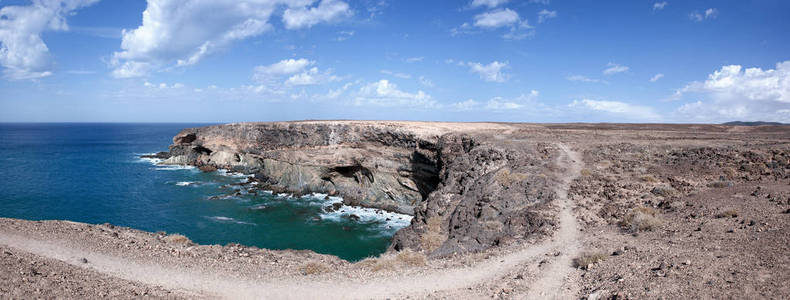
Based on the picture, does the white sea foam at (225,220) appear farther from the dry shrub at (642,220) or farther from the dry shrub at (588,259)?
the dry shrub at (642,220)

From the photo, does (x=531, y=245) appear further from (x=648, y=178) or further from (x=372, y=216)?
(x=372, y=216)

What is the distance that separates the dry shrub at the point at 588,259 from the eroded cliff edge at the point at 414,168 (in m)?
3.17

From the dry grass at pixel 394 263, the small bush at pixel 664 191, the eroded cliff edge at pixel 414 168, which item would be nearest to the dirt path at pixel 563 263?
the eroded cliff edge at pixel 414 168

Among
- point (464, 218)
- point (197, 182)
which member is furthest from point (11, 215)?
point (464, 218)

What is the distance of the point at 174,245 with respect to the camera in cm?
1512

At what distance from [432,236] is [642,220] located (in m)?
9.34

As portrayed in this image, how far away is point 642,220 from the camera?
14.7 m

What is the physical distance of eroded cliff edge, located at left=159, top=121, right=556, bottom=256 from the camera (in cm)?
1875

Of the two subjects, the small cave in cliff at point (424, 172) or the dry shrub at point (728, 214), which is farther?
the small cave in cliff at point (424, 172)

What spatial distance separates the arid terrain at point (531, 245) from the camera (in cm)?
1029

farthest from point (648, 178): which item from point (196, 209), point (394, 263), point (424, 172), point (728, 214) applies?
point (196, 209)

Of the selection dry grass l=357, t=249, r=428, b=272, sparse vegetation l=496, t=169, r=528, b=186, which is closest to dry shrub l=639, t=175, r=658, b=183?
sparse vegetation l=496, t=169, r=528, b=186

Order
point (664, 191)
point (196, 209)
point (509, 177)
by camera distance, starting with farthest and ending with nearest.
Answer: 1. point (196, 209)
2. point (509, 177)
3. point (664, 191)

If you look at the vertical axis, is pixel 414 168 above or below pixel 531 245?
above
